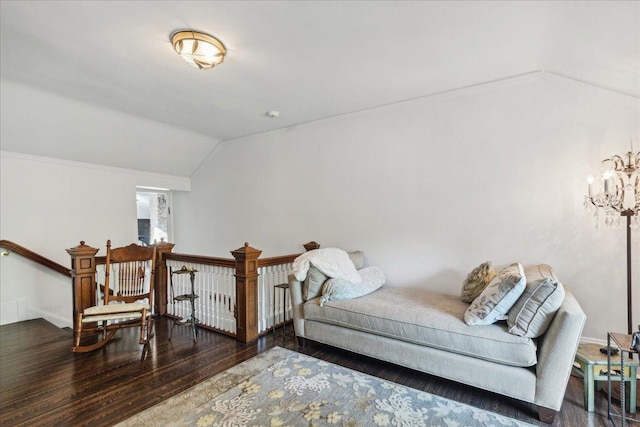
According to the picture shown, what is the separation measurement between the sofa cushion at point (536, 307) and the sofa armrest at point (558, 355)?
51mm

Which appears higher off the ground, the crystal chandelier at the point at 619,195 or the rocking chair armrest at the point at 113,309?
the crystal chandelier at the point at 619,195

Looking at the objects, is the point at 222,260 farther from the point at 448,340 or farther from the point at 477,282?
the point at 477,282

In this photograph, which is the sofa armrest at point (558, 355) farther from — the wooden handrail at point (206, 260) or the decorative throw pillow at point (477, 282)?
the wooden handrail at point (206, 260)

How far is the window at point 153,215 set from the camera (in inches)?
235

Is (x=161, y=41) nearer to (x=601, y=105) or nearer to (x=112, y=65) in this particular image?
(x=112, y=65)

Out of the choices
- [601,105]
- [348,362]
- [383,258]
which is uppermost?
[601,105]

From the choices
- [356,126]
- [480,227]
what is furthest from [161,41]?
[480,227]

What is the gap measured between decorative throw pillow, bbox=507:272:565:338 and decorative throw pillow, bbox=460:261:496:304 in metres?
0.61

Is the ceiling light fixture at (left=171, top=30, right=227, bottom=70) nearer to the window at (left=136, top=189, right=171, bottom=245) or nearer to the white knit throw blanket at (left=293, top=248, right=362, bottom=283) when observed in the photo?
the white knit throw blanket at (left=293, top=248, right=362, bottom=283)

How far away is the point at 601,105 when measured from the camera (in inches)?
107

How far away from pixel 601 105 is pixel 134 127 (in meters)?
5.82

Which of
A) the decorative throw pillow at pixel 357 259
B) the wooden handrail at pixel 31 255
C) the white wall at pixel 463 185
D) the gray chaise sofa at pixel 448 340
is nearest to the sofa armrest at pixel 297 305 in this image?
the gray chaise sofa at pixel 448 340

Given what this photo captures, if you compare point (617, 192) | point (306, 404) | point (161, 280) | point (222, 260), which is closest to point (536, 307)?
point (617, 192)

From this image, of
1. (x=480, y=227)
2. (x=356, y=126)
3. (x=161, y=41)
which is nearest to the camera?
(x=161, y=41)
